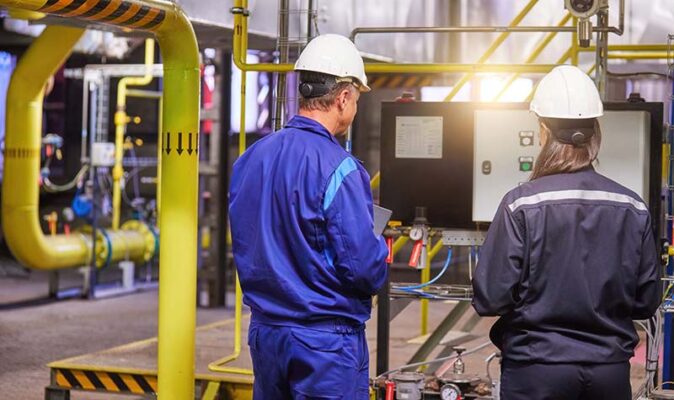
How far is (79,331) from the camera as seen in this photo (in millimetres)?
11219

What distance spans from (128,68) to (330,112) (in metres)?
10.8

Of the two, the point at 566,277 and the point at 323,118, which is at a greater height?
the point at 323,118

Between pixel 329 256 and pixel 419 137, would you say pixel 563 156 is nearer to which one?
pixel 329 256

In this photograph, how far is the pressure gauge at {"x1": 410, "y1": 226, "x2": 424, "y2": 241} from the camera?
19.1 feet

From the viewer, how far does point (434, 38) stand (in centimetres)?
1155

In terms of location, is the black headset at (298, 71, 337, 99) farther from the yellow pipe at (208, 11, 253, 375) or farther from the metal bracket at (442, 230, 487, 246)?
the yellow pipe at (208, 11, 253, 375)

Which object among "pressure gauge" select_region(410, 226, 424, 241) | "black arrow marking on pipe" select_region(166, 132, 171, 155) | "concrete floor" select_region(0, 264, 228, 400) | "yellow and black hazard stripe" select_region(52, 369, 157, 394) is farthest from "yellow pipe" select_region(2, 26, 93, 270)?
"pressure gauge" select_region(410, 226, 424, 241)

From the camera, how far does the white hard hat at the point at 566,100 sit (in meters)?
3.92

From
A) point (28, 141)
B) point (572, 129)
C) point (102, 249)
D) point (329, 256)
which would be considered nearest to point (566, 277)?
point (572, 129)

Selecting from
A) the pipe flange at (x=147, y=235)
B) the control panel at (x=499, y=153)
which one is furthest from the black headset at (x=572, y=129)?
the pipe flange at (x=147, y=235)

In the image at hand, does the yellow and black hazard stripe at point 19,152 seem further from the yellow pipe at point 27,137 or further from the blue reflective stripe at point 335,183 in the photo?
the blue reflective stripe at point 335,183

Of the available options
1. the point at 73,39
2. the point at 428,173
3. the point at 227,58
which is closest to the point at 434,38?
the point at 227,58

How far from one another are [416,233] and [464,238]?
32 centimetres

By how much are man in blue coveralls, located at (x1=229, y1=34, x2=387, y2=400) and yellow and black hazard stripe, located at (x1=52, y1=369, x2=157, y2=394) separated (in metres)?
3.00
